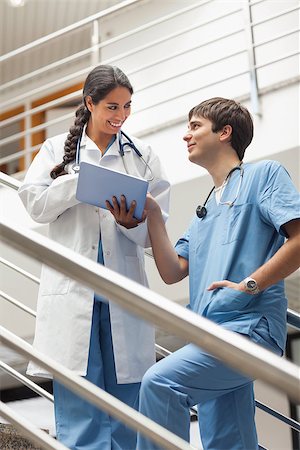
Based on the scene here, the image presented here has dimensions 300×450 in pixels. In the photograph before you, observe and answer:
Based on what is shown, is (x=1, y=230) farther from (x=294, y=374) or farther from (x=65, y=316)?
(x=65, y=316)

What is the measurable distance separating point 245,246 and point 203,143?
28 cm

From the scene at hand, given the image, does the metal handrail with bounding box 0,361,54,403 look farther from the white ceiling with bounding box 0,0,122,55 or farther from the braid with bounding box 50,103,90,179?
the white ceiling with bounding box 0,0,122,55

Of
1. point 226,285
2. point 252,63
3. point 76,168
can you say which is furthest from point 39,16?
point 226,285

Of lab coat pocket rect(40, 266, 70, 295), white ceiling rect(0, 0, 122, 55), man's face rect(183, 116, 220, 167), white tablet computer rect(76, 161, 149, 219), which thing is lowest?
lab coat pocket rect(40, 266, 70, 295)

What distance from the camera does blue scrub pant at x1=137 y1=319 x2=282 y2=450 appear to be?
60.7 inches

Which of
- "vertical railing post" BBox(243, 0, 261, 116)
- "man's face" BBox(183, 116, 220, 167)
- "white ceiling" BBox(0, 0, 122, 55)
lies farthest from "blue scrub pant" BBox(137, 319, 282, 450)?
"white ceiling" BBox(0, 0, 122, 55)

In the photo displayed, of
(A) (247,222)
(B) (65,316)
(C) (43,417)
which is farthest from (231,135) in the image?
(C) (43,417)

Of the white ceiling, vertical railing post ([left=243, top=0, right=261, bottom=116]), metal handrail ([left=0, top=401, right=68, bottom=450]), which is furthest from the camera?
the white ceiling

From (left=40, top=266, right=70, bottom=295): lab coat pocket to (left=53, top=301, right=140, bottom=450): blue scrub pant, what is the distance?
8 centimetres

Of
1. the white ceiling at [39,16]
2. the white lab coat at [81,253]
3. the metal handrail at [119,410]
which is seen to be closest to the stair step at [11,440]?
the white lab coat at [81,253]

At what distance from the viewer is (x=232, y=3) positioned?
496cm

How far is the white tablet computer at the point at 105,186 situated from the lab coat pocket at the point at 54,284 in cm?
22

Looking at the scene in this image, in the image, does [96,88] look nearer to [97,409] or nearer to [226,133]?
[226,133]

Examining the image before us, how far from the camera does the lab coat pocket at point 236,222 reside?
1754 millimetres
